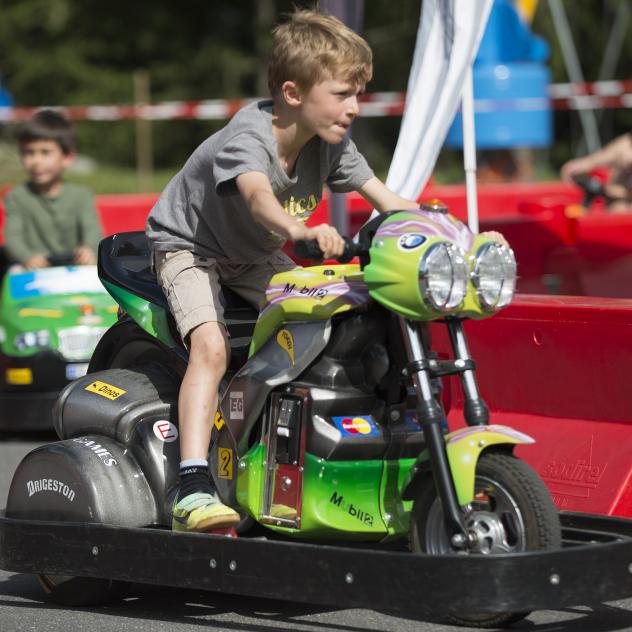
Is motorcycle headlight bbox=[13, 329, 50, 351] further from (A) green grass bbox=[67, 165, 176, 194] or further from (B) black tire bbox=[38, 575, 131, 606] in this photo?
(A) green grass bbox=[67, 165, 176, 194]

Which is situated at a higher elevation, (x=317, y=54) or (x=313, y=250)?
(x=317, y=54)

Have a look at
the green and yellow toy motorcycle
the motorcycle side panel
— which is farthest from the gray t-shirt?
the motorcycle side panel

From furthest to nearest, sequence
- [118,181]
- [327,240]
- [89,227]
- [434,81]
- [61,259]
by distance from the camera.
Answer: [118,181] < [89,227] < [61,259] < [434,81] < [327,240]

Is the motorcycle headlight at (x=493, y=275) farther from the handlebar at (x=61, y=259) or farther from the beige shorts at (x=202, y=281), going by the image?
the handlebar at (x=61, y=259)

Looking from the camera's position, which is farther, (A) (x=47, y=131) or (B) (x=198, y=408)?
(A) (x=47, y=131)

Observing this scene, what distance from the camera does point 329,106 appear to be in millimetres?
4562

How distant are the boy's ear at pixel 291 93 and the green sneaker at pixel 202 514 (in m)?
1.26

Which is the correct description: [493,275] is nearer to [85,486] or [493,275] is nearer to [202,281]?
[202,281]

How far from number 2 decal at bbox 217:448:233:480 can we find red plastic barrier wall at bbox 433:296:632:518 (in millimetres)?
1055

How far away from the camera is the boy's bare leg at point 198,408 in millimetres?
4625

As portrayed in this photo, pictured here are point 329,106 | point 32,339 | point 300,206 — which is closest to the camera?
point 329,106

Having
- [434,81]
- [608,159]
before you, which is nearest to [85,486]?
[434,81]

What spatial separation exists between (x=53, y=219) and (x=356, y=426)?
5.38m

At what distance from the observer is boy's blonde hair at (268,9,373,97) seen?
4500 millimetres
